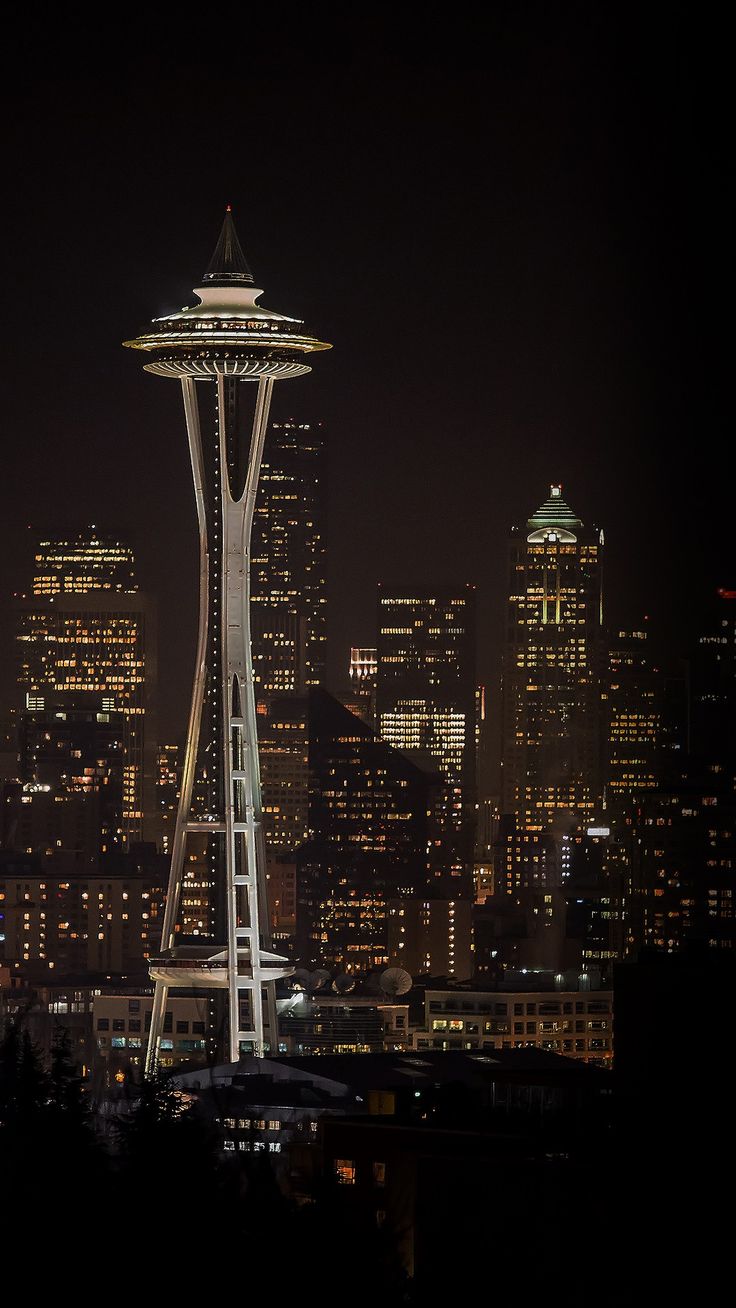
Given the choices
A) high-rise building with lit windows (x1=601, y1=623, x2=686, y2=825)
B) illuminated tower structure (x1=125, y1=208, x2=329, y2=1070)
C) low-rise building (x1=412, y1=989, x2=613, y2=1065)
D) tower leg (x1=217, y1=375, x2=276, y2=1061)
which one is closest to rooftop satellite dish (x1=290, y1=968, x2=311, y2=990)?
low-rise building (x1=412, y1=989, x2=613, y2=1065)

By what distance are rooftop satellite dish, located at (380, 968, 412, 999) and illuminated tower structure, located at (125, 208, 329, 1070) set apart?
2082 centimetres

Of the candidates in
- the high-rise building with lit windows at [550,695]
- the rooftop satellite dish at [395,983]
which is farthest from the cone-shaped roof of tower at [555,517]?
the rooftop satellite dish at [395,983]

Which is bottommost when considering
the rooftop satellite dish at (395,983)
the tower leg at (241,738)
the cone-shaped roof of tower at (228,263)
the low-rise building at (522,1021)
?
the low-rise building at (522,1021)

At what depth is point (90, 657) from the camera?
174 m

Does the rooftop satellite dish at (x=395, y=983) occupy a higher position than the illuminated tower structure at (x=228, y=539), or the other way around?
the illuminated tower structure at (x=228, y=539)

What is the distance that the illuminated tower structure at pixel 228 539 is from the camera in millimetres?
83062

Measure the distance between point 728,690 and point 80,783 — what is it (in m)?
50.7

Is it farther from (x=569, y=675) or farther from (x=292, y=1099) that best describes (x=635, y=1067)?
(x=569, y=675)

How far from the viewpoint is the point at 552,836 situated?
460 ft

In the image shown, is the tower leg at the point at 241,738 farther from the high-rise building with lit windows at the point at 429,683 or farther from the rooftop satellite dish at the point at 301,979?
the high-rise building with lit windows at the point at 429,683

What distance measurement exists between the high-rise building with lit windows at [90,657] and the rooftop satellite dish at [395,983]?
48.8 metres

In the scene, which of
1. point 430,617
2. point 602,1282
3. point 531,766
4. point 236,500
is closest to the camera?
point 602,1282

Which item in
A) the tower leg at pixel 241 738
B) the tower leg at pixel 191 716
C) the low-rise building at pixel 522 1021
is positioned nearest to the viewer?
the tower leg at pixel 191 716

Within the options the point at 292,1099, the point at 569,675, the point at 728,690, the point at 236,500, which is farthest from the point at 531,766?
the point at 292,1099
